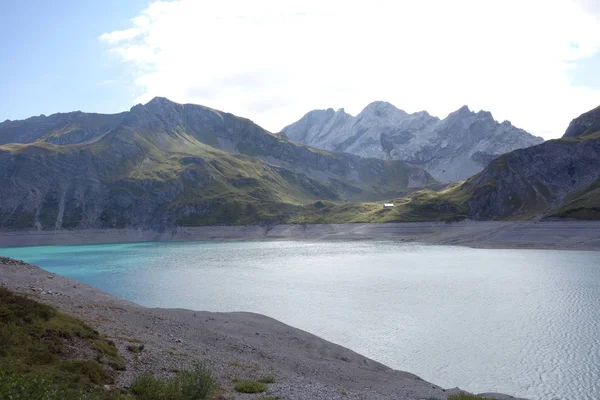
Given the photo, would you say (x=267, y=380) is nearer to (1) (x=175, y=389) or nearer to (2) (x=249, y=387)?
(2) (x=249, y=387)

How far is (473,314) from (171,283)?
49651 millimetres

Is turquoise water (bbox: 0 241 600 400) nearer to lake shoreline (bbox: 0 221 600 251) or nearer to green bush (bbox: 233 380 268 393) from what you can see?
green bush (bbox: 233 380 268 393)

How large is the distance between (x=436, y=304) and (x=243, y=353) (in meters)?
31.7

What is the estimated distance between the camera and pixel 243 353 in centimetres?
3086

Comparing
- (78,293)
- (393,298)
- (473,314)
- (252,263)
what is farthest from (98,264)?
(473,314)

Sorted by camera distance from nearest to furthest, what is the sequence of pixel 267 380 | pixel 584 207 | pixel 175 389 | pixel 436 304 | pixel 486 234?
pixel 175 389 < pixel 267 380 < pixel 436 304 < pixel 584 207 < pixel 486 234

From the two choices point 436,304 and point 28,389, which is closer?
point 28,389

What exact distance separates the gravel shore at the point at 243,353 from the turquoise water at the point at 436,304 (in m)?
4.55

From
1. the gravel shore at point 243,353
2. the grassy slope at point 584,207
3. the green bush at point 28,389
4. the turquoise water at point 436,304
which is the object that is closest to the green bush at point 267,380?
the gravel shore at point 243,353

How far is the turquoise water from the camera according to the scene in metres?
32.9

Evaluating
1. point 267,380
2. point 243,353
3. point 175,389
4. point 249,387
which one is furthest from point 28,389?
point 243,353

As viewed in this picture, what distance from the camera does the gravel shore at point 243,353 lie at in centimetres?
2322

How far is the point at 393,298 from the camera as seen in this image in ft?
193

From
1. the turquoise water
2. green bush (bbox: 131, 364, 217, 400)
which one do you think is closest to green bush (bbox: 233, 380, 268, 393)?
green bush (bbox: 131, 364, 217, 400)
